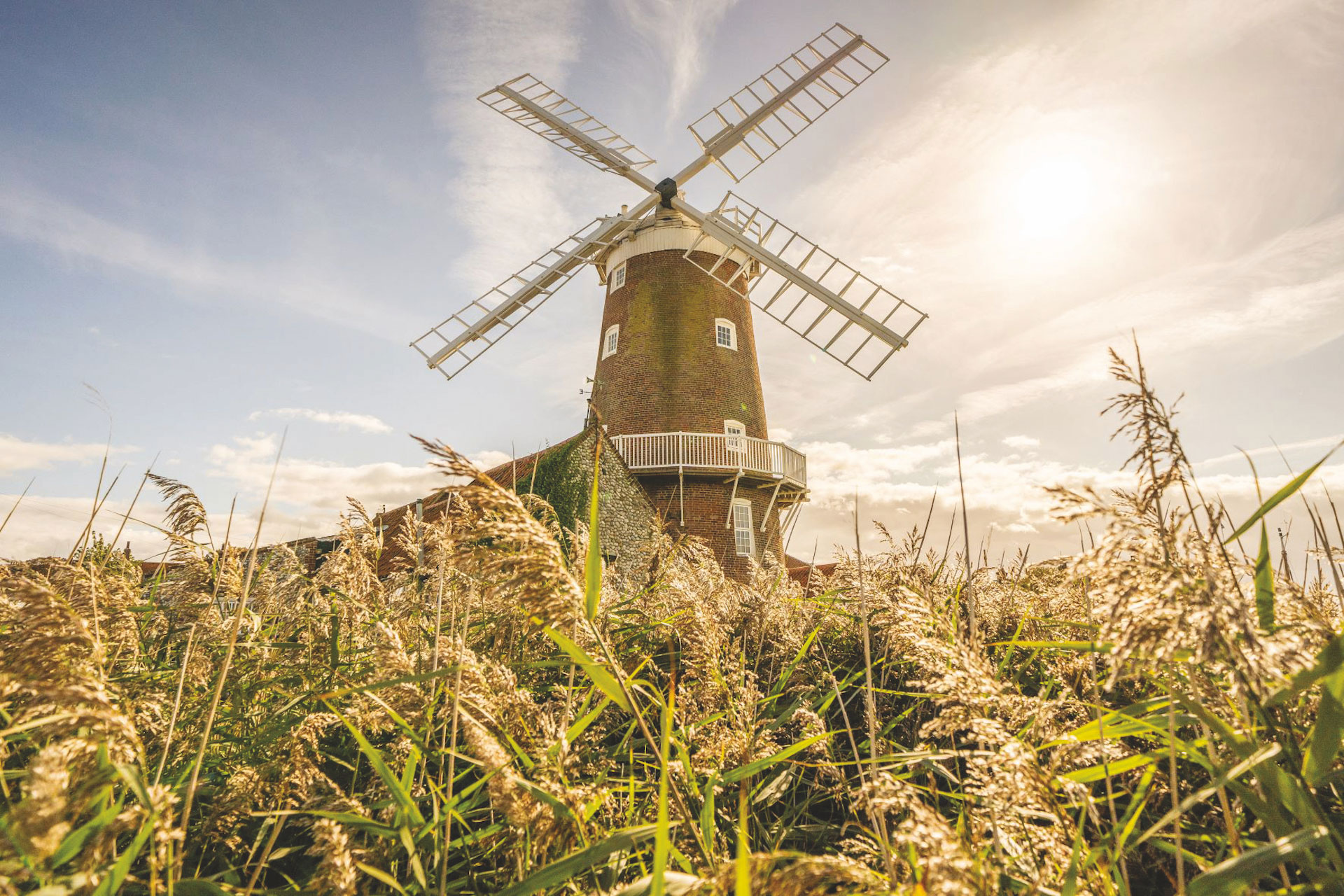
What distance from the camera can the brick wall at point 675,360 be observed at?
61.9 ft

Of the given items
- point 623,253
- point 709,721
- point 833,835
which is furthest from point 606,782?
point 623,253

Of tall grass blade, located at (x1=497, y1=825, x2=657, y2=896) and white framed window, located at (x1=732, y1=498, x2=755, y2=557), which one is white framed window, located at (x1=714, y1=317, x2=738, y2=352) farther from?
tall grass blade, located at (x1=497, y1=825, x2=657, y2=896)

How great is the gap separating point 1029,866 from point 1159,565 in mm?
640

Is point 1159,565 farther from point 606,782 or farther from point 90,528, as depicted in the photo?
point 90,528

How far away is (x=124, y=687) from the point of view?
207cm

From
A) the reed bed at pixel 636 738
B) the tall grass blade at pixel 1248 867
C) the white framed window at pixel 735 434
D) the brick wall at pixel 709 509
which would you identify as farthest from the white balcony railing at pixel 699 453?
the tall grass blade at pixel 1248 867

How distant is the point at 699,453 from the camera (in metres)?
17.9

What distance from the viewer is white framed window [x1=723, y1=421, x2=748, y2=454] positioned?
60.1ft

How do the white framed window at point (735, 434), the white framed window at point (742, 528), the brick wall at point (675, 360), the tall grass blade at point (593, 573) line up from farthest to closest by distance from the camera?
the brick wall at point (675, 360), the white framed window at point (742, 528), the white framed window at point (735, 434), the tall grass blade at point (593, 573)

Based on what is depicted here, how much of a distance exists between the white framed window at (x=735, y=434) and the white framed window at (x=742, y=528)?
1419 mm

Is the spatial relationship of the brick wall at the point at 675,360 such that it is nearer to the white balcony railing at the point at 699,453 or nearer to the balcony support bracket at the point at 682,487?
the white balcony railing at the point at 699,453

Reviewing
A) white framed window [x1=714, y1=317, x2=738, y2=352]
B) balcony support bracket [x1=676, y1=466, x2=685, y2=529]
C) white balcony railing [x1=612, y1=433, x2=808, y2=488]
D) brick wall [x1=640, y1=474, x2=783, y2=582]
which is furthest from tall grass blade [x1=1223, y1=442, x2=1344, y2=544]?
white framed window [x1=714, y1=317, x2=738, y2=352]

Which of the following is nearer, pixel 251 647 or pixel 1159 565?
pixel 1159 565

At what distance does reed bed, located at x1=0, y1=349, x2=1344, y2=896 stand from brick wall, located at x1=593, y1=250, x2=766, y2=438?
16.1 metres
